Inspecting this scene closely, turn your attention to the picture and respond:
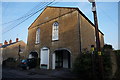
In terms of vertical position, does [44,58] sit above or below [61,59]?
above

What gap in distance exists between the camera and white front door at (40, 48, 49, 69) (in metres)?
16.0

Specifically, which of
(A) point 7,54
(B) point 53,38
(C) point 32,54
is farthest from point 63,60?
(A) point 7,54

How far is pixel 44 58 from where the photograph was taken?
658 inches

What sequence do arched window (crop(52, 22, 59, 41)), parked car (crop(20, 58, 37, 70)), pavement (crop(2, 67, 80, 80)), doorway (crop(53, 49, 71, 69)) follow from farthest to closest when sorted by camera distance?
parked car (crop(20, 58, 37, 70))
arched window (crop(52, 22, 59, 41))
doorway (crop(53, 49, 71, 69))
pavement (crop(2, 67, 80, 80))

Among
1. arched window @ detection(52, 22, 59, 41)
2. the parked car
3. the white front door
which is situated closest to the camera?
arched window @ detection(52, 22, 59, 41)

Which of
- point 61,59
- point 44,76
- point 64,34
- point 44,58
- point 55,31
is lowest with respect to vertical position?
point 44,76

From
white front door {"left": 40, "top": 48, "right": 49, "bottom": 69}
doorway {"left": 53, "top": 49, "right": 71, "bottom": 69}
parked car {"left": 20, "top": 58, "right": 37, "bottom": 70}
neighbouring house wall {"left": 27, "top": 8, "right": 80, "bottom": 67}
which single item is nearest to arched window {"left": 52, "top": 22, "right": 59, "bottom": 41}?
neighbouring house wall {"left": 27, "top": 8, "right": 80, "bottom": 67}

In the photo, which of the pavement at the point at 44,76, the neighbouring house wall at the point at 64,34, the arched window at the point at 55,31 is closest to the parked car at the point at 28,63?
the neighbouring house wall at the point at 64,34

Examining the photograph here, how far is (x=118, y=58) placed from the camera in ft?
30.3

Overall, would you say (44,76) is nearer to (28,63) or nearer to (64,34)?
(64,34)

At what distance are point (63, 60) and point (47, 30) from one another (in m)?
5.46

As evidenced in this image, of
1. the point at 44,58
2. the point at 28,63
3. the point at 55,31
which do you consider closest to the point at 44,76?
the point at 44,58

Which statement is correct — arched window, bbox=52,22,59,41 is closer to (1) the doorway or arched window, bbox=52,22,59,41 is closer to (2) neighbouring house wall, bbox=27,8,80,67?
(2) neighbouring house wall, bbox=27,8,80,67

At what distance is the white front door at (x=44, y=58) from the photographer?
16033 millimetres
